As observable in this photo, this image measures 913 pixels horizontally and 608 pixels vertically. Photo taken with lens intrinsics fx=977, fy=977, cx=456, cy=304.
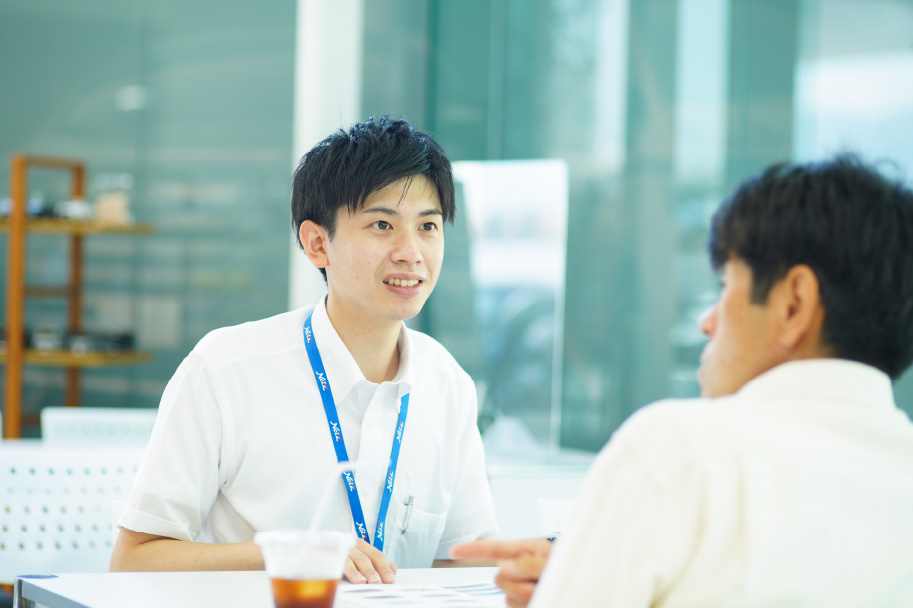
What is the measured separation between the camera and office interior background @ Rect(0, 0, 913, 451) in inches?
129

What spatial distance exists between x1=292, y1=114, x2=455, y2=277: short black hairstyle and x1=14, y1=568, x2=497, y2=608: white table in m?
0.74

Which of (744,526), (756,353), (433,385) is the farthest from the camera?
(433,385)

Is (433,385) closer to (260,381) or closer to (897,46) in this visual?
(260,381)

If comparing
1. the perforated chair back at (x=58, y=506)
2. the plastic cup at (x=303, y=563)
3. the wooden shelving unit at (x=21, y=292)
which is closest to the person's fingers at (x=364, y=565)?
the plastic cup at (x=303, y=563)

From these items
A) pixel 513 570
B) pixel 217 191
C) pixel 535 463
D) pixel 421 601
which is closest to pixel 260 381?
pixel 421 601

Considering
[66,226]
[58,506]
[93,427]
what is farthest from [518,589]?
[66,226]

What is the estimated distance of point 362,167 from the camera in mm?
1884

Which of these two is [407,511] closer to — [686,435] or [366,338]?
[366,338]

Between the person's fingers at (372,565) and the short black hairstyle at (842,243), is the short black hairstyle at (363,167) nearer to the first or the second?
the person's fingers at (372,565)

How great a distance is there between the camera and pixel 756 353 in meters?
0.94

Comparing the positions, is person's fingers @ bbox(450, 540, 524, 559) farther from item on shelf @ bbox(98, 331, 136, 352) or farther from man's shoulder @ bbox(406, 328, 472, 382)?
item on shelf @ bbox(98, 331, 136, 352)

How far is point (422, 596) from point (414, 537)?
500 mm

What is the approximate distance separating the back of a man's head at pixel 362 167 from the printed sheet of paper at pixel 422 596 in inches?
30.0

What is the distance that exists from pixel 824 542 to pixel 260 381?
1.17 meters
